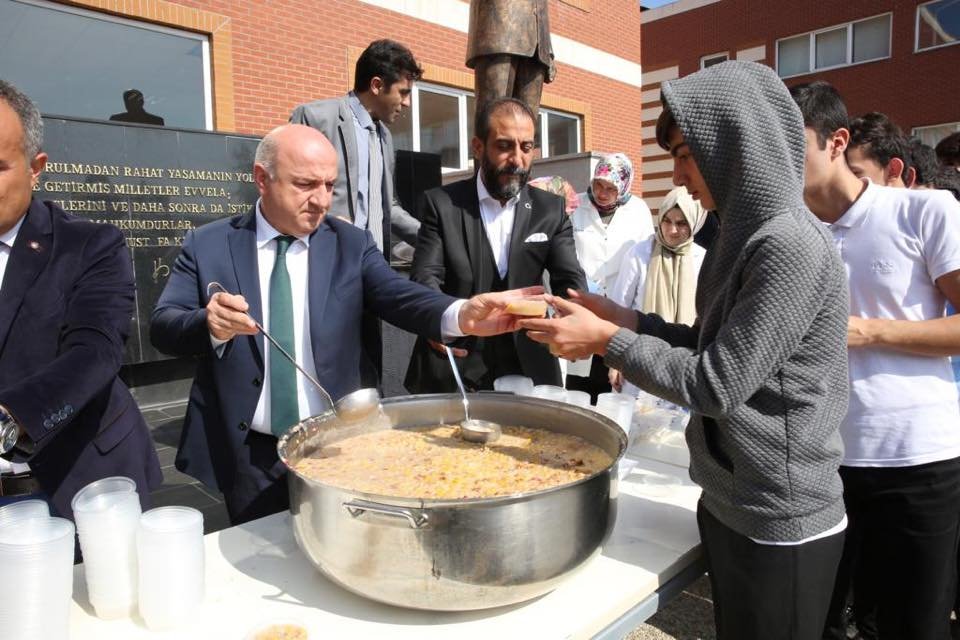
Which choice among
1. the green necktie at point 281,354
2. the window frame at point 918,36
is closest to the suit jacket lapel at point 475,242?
the green necktie at point 281,354

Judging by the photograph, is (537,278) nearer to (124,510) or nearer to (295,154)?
(295,154)

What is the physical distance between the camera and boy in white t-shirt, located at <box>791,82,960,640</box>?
71.0 inches

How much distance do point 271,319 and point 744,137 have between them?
56.0 inches

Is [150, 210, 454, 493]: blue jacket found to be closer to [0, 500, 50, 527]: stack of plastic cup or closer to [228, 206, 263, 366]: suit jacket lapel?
[228, 206, 263, 366]: suit jacket lapel

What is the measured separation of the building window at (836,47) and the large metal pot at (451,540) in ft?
69.7

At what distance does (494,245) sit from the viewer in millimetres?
2848

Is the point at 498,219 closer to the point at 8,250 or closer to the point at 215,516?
the point at 8,250

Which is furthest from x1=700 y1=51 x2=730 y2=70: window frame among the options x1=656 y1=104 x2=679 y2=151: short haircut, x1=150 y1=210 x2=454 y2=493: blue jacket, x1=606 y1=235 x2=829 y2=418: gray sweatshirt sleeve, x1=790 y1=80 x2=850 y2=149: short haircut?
x1=606 y1=235 x2=829 y2=418: gray sweatshirt sleeve

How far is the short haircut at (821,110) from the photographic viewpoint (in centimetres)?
186

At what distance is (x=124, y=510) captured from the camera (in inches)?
47.9

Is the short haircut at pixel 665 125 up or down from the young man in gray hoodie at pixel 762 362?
up

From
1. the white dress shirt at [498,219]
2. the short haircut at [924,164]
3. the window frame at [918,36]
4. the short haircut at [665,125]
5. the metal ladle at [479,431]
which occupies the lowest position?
the metal ladle at [479,431]

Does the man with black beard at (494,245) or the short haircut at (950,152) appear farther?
the short haircut at (950,152)

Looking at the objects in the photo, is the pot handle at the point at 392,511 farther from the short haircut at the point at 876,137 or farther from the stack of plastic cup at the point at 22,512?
the short haircut at the point at 876,137
